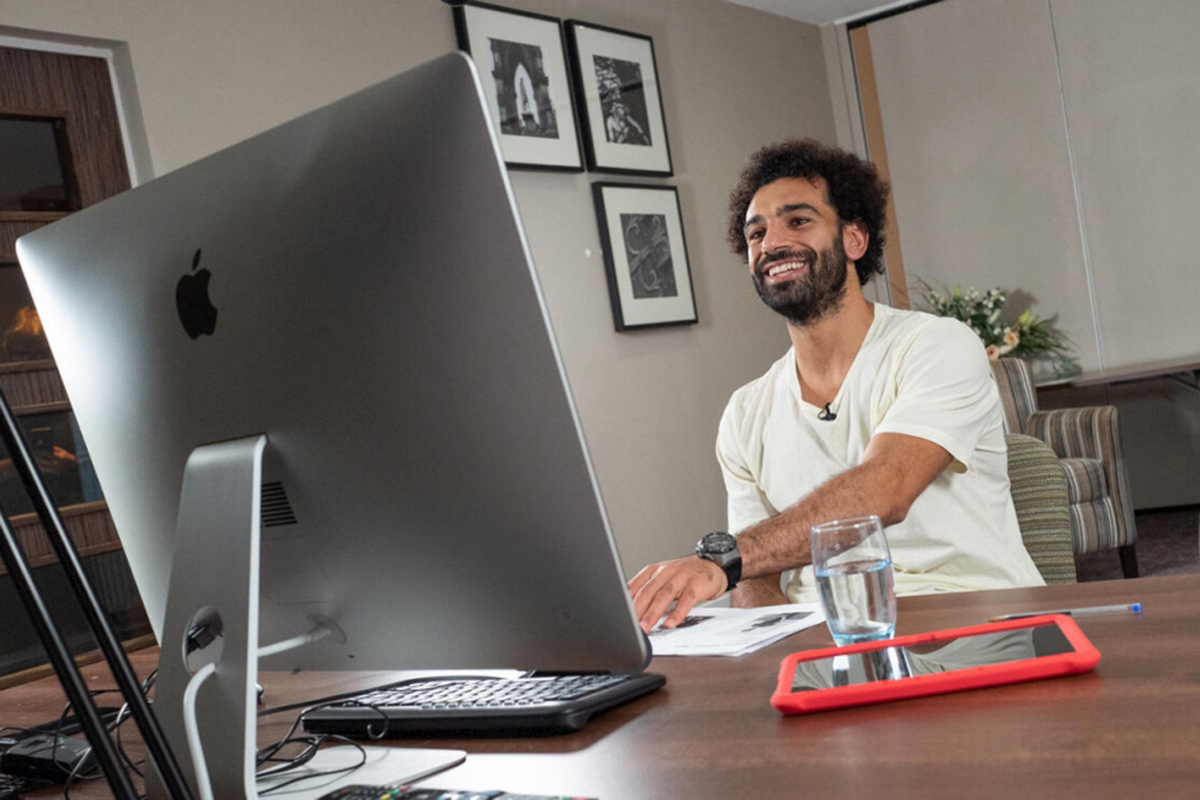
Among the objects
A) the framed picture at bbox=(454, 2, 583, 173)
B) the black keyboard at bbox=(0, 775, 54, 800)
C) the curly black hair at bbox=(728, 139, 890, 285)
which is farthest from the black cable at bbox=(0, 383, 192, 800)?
the framed picture at bbox=(454, 2, 583, 173)

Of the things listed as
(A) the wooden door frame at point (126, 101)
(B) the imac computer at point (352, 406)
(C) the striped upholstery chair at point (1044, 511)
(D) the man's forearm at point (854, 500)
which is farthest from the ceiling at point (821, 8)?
(B) the imac computer at point (352, 406)

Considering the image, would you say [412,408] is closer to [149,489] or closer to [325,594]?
[325,594]

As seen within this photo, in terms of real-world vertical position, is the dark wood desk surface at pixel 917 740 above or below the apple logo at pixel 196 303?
below

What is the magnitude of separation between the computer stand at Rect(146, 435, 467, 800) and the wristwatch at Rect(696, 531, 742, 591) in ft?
1.62

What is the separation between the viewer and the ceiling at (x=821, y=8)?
19.2ft

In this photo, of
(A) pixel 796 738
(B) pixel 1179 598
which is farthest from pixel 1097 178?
(A) pixel 796 738

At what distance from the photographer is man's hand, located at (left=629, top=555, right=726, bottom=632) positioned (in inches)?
48.8

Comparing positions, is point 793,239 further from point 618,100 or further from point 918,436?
point 618,100

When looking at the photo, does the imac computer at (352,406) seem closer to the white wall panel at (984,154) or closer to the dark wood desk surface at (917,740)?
the dark wood desk surface at (917,740)

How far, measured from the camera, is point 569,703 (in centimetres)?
97

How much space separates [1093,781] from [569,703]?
44cm

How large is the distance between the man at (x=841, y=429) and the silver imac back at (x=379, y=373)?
16.4 inches

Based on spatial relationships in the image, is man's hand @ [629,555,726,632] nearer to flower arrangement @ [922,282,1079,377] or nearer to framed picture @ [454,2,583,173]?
framed picture @ [454,2,583,173]

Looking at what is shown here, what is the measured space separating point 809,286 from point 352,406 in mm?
1276
